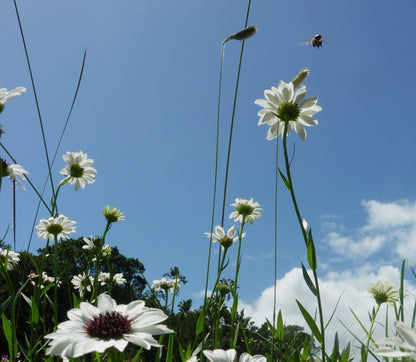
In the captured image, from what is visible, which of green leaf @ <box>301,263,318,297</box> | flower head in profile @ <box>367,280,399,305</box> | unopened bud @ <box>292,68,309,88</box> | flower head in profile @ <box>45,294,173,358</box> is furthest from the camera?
flower head in profile @ <box>367,280,399,305</box>

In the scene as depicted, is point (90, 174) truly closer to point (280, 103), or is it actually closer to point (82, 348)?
point (280, 103)

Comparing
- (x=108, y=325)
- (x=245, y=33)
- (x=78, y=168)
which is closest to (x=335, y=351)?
(x=108, y=325)

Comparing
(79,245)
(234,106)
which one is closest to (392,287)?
(234,106)

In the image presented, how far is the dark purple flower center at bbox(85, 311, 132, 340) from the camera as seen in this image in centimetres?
112

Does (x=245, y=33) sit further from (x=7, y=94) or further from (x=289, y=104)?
(x=7, y=94)

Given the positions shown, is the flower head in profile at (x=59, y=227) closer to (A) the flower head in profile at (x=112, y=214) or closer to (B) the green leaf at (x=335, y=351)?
(A) the flower head in profile at (x=112, y=214)

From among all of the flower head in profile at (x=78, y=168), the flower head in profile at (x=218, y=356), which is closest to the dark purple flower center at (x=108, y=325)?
the flower head in profile at (x=218, y=356)

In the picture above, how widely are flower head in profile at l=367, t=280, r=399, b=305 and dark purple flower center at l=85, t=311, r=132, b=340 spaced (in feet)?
3.91

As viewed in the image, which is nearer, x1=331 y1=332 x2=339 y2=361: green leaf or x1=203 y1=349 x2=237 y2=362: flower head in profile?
x1=203 y1=349 x2=237 y2=362: flower head in profile

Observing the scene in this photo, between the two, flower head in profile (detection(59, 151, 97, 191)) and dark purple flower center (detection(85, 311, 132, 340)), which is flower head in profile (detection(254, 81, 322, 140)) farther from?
flower head in profile (detection(59, 151, 97, 191))

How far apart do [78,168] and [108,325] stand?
191cm

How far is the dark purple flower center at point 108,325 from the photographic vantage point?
1124 mm

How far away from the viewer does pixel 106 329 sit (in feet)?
3.74

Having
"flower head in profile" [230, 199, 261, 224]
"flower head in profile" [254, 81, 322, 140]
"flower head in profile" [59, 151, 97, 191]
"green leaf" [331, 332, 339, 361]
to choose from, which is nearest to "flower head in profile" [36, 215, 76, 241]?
"flower head in profile" [59, 151, 97, 191]
